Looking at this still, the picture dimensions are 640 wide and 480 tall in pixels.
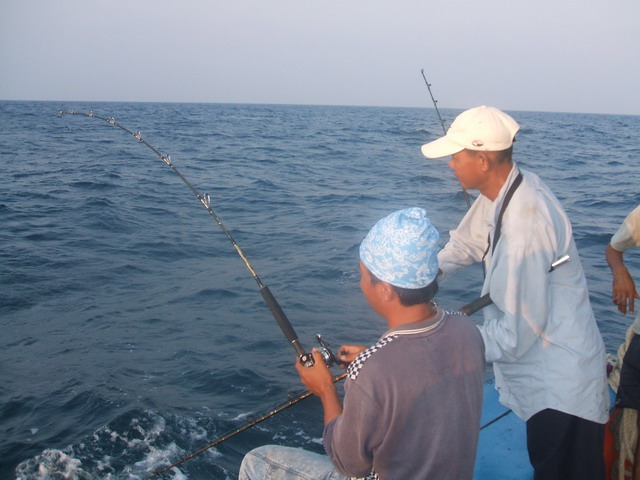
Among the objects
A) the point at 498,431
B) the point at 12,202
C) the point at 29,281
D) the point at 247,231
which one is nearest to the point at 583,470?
the point at 498,431

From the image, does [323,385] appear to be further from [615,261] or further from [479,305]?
[615,261]

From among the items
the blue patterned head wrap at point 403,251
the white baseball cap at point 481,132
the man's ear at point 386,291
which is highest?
the white baseball cap at point 481,132

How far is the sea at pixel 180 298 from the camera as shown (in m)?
4.49

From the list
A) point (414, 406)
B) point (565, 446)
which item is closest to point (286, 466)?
point (414, 406)

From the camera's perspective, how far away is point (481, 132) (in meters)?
2.13

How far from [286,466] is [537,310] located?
1109mm

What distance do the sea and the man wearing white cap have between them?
3.76 ft

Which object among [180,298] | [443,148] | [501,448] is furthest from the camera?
[180,298]

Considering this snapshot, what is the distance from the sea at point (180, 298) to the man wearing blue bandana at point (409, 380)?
1.26 meters

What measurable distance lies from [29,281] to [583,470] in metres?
6.99

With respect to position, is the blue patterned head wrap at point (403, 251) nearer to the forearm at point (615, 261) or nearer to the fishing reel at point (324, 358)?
the fishing reel at point (324, 358)

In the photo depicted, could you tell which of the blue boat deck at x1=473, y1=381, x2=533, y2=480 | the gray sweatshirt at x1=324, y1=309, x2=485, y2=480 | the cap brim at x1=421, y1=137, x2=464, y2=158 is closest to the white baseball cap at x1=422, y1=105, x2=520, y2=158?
the cap brim at x1=421, y1=137, x2=464, y2=158

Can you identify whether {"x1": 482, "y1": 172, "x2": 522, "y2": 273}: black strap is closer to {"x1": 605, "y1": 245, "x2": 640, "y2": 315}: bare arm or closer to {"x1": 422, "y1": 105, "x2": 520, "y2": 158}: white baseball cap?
{"x1": 422, "y1": 105, "x2": 520, "y2": 158}: white baseball cap

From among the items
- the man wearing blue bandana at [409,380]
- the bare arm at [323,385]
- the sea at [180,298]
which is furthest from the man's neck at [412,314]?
the sea at [180,298]
